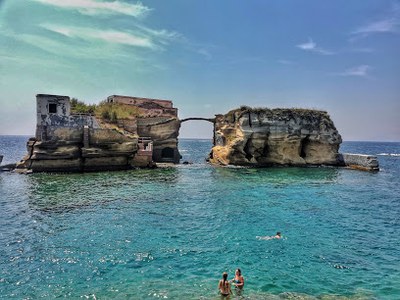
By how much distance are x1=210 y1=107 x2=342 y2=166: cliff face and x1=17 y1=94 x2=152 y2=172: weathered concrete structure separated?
14.6 meters

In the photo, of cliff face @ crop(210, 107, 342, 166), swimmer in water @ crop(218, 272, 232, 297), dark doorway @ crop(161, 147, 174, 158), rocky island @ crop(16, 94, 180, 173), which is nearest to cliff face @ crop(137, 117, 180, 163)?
dark doorway @ crop(161, 147, 174, 158)

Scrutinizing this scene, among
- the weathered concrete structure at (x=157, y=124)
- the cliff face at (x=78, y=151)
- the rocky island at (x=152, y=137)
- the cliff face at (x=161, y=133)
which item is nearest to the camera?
the cliff face at (x=78, y=151)

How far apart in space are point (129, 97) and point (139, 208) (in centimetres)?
3113

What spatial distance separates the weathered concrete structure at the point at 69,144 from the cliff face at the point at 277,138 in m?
14.6

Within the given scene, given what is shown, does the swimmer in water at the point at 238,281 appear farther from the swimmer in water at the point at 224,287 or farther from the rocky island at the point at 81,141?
the rocky island at the point at 81,141

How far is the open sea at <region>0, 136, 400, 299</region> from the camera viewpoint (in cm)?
1112

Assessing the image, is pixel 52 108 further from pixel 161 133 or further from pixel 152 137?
pixel 161 133

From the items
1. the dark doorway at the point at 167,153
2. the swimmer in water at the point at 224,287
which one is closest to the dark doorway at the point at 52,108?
the dark doorway at the point at 167,153

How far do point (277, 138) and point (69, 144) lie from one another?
27384mm

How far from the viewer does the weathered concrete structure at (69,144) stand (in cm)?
3619

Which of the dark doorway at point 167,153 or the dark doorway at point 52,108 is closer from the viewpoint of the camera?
the dark doorway at point 52,108

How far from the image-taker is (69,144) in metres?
37.0

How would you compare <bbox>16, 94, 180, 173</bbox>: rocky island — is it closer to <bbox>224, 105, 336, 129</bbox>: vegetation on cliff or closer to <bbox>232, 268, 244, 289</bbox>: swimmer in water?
<bbox>224, 105, 336, 129</bbox>: vegetation on cliff

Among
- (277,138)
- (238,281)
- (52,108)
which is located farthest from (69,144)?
(238,281)
